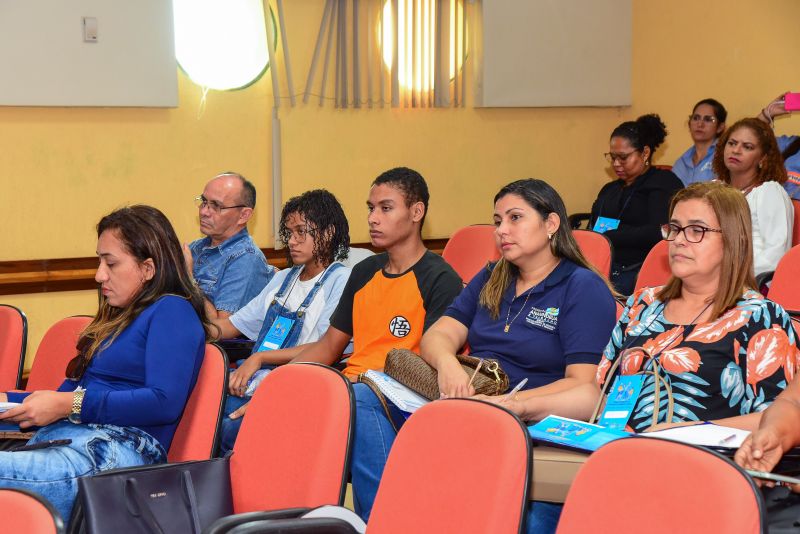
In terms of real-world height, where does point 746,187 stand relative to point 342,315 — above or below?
above

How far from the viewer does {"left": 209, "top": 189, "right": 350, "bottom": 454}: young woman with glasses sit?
3.65 meters

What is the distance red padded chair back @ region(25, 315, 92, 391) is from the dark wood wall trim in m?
1.72

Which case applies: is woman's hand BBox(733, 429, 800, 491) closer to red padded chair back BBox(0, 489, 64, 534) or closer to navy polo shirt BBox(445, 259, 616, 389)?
navy polo shirt BBox(445, 259, 616, 389)

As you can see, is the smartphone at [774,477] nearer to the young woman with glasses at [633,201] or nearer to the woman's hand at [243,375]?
the woman's hand at [243,375]

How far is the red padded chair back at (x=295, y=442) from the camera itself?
84.9 inches

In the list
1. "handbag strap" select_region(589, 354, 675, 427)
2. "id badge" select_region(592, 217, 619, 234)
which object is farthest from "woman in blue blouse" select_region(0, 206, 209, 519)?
"id badge" select_region(592, 217, 619, 234)

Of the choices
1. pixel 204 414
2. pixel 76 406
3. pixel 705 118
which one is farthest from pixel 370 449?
pixel 705 118

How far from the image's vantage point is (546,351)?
279cm

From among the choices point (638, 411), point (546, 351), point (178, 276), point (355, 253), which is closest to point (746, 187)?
point (355, 253)

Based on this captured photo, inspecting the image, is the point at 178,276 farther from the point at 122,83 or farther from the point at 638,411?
the point at 122,83

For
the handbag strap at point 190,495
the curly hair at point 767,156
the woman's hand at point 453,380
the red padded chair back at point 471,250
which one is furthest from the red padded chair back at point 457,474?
the curly hair at point 767,156

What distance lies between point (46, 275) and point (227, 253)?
1.44 meters

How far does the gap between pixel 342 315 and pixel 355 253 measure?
0.64m

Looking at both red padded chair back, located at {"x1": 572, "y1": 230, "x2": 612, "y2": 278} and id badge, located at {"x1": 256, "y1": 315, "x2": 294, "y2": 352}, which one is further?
red padded chair back, located at {"x1": 572, "y1": 230, "x2": 612, "y2": 278}
